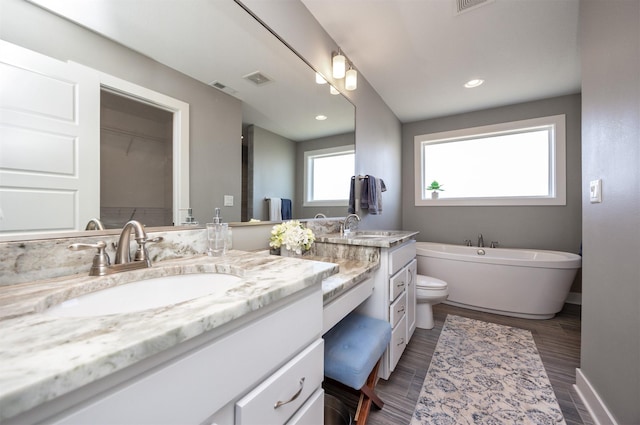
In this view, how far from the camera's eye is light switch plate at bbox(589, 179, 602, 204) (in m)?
1.21

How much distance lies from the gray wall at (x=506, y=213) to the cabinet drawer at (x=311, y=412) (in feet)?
10.5

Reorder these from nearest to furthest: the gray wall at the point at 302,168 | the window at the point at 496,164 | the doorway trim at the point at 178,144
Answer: the doorway trim at the point at 178,144 → the gray wall at the point at 302,168 → the window at the point at 496,164

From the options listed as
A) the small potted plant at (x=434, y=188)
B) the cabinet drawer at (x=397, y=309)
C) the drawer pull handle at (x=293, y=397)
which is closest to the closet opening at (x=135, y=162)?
the drawer pull handle at (x=293, y=397)

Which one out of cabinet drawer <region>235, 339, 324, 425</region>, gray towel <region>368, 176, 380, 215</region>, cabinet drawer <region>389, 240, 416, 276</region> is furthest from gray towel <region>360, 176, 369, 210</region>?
cabinet drawer <region>235, 339, 324, 425</region>

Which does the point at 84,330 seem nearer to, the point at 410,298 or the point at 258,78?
Result: the point at 258,78

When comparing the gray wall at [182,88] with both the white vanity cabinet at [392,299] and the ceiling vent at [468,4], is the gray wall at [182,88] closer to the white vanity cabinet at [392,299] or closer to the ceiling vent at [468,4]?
the white vanity cabinet at [392,299]

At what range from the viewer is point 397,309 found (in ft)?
5.12

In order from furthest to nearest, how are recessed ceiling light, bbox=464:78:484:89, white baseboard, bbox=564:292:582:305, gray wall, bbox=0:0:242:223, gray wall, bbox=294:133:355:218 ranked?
white baseboard, bbox=564:292:582:305, recessed ceiling light, bbox=464:78:484:89, gray wall, bbox=294:133:355:218, gray wall, bbox=0:0:242:223

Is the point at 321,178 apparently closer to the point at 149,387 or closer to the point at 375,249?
the point at 375,249

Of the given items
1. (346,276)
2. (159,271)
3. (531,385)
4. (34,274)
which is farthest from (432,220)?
(34,274)

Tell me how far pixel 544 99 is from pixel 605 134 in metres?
2.35

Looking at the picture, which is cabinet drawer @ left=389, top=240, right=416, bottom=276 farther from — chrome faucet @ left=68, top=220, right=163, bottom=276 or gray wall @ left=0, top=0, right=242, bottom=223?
chrome faucet @ left=68, top=220, right=163, bottom=276

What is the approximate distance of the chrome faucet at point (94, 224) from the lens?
78cm

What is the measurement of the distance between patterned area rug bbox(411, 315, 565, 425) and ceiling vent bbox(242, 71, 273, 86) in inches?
75.0
